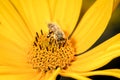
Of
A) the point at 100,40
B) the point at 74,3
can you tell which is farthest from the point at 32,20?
the point at 100,40

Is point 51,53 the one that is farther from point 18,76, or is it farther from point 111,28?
point 111,28

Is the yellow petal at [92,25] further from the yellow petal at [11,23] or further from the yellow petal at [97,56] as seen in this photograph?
the yellow petal at [11,23]

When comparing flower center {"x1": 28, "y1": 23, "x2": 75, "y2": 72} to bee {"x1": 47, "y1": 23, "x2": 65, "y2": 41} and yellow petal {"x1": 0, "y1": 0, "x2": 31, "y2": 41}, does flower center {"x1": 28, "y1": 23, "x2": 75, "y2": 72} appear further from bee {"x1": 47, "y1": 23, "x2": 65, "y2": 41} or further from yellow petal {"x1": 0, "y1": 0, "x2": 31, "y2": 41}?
yellow petal {"x1": 0, "y1": 0, "x2": 31, "y2": 41}

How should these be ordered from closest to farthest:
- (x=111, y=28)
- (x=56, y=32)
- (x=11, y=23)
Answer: (x=56, y=32)
(x=111, y=28)
(x=11, y=23)

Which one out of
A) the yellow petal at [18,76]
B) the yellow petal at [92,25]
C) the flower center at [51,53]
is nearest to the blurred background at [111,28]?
the yellow petal at [92,25]

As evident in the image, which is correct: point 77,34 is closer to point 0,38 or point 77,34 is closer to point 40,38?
point 40,38

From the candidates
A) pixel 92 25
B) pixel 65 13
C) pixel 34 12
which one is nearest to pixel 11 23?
pixel 34 12

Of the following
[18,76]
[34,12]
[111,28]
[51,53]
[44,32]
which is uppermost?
[34,12]
